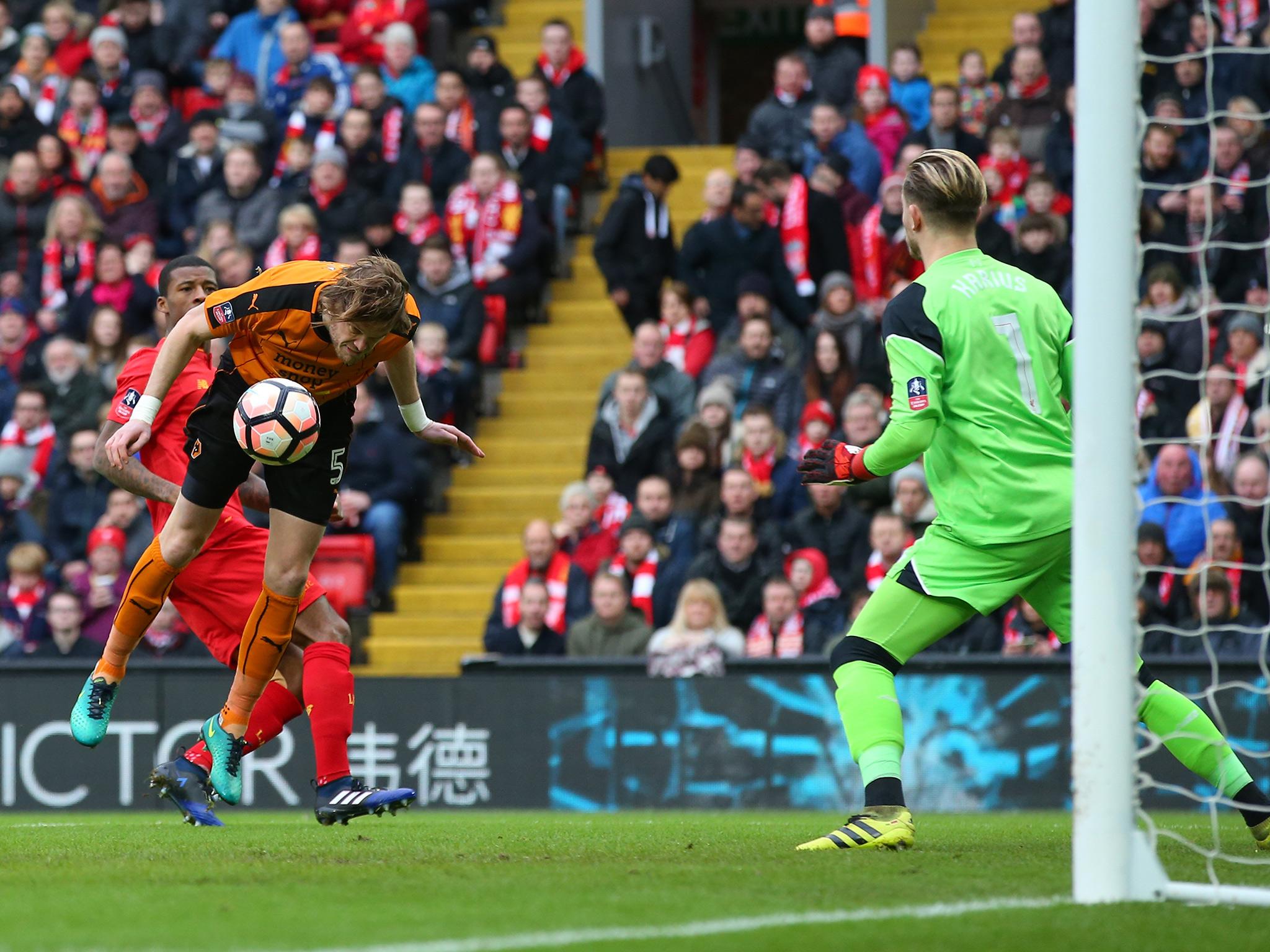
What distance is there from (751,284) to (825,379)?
1.05 metres

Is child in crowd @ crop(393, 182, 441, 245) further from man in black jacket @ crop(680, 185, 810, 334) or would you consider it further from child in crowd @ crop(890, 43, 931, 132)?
child in crowd @ crop(890, 43, 931, 132)

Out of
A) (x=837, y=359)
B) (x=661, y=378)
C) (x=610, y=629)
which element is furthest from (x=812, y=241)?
(x=610, y=629)

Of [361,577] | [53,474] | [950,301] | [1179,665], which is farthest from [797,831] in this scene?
[53,474]

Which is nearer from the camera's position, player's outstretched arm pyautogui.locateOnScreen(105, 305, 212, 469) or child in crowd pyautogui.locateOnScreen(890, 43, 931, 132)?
player's outstretched arm pyautogui.locateOnScreen(105, 305, 212, 469)

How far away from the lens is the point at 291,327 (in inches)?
255

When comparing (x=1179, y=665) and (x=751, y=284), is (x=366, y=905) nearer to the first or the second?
(x=1179, y=665)

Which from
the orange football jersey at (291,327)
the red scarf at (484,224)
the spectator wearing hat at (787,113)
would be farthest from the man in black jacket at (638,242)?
the orange football jersey at (291,327)

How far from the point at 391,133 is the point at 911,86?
4.44m

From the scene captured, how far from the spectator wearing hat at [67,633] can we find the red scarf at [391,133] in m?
4.96

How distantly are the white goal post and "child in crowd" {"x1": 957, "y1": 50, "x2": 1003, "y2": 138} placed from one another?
9969 mm

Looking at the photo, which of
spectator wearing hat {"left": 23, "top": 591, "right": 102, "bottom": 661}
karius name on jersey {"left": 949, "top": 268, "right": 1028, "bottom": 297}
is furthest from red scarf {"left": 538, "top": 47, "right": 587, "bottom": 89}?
karius name on jersey {"left": 949, "top": 268, "right": 1028, "bottom": 297}

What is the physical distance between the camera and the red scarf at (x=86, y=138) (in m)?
17.0

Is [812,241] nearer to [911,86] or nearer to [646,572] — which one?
[911,86]

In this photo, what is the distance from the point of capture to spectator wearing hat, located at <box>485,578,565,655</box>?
1237 centimetres
